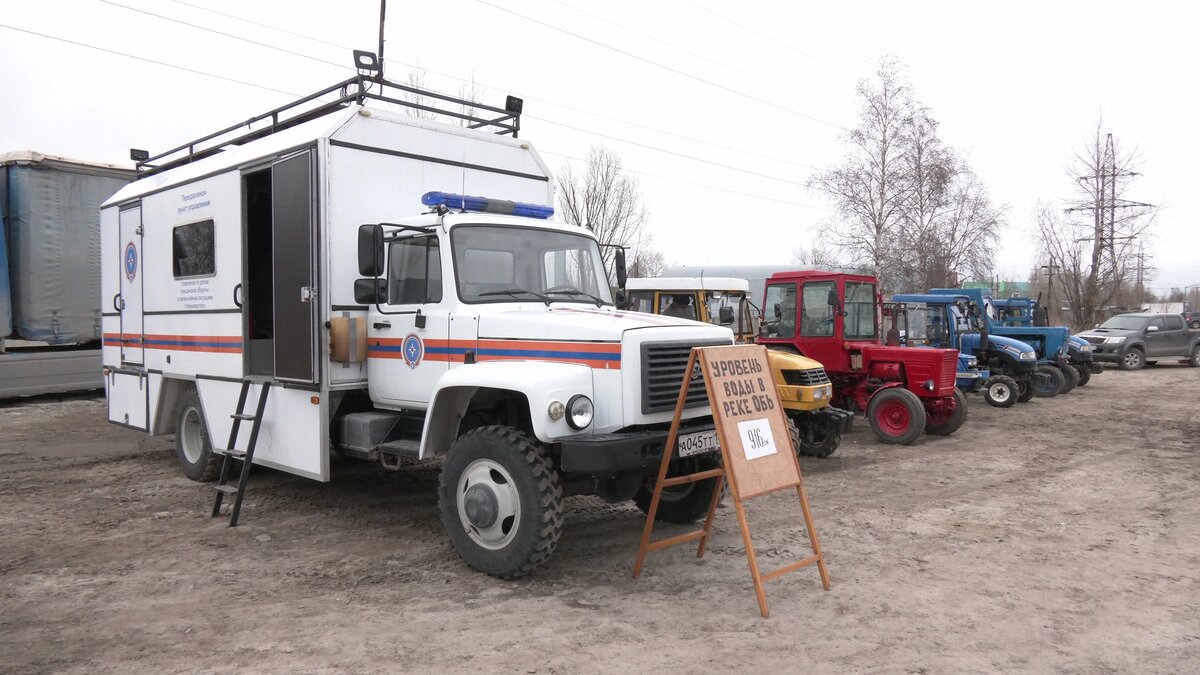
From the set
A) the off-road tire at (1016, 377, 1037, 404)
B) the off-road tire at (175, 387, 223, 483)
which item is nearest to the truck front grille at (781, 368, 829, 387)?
the off-road tire at (175, 387, 223, 483)

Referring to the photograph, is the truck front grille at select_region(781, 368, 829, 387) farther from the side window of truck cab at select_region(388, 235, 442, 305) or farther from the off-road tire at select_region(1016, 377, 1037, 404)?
the off-road tire at select_region(1016, 377, 1037, 404)

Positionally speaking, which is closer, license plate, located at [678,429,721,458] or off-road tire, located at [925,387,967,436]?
license plate, located at [678,429,721,458]

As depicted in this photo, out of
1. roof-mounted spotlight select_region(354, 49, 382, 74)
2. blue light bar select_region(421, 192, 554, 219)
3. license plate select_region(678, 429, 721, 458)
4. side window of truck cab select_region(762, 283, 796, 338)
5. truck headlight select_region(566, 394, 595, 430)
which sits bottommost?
license plate select_region(678, 429, 721, 458)

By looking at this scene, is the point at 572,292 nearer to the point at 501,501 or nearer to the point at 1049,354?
the point at 501,501

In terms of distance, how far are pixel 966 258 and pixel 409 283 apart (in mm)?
27336

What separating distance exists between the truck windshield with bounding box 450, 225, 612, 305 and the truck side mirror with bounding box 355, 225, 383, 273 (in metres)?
0.51

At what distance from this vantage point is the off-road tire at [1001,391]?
590 inches

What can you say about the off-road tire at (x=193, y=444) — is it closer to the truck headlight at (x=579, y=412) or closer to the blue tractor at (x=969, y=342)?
the truck headlight at (x=579, y=412)

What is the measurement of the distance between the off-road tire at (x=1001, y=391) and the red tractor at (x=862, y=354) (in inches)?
158

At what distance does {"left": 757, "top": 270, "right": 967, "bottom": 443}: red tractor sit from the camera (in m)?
11.0

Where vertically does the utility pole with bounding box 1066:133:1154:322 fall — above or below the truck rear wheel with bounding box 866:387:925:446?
above

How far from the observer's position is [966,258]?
94.4 feet

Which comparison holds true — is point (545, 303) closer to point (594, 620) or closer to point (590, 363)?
point (590, 363)

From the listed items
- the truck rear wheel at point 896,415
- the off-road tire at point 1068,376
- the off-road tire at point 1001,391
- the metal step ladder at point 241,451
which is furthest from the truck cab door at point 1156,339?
the metal step ladder at point 241,451
